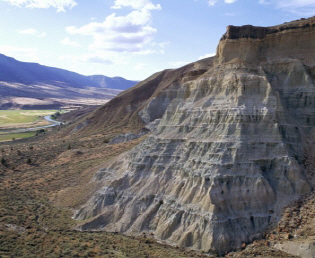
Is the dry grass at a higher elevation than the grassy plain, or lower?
higher

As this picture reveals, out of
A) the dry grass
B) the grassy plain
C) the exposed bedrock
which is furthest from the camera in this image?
the grassy plain

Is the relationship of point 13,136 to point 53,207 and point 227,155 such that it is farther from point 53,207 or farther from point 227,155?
point 227,155

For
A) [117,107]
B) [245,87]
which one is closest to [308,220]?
[245,87]

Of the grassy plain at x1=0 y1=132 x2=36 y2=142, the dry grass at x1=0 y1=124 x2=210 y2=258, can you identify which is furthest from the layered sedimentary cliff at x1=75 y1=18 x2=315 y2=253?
the grassy plain at x1=0 y1=132 x2=36 y2=142

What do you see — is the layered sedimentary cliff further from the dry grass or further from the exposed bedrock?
the dry grass

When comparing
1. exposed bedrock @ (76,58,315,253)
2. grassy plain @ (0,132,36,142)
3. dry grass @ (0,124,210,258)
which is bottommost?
grassy plain @ (0,132,36,142)

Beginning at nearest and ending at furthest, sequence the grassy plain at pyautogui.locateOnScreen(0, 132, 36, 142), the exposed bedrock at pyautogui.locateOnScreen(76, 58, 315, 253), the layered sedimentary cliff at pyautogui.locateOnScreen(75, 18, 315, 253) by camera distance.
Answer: the exposed bedrock at pyautogui.locateOnScreen(76, 58, 315, 253)
the layered sedimentary cliff at pyautogui.locateOnScreen(75, 18, 315, 253)
the grassy plain at pyautogui.locateOnScreen(0, 132, 36, 142)

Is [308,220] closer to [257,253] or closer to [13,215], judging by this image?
[257,253]

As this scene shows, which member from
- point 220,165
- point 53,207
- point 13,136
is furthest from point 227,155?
point 13,136
